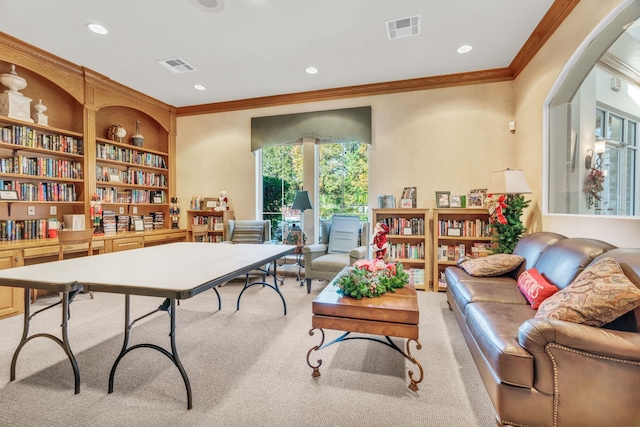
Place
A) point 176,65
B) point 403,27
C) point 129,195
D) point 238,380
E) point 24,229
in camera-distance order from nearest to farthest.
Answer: point 238,380 → point 403,27 → point 24,229 → point 176,65 → point 129,195

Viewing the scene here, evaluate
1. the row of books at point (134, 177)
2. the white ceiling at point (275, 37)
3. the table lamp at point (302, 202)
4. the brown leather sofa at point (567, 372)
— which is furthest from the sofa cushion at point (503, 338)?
the row of books at point (134, 177)

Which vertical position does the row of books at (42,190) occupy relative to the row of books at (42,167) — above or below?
below

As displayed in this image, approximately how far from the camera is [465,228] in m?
3.96

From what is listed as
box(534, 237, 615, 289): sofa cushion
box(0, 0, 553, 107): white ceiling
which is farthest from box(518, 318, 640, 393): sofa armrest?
box(0, 0, 553, 107): white ceiling

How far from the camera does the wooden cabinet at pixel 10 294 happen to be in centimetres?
297

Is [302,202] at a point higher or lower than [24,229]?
higher

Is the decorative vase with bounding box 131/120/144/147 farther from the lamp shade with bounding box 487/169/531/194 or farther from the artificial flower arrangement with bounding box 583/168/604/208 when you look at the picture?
the artificial flower arrangement with bounding box 583/168/604/208

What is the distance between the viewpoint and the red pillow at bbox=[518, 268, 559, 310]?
196 cm

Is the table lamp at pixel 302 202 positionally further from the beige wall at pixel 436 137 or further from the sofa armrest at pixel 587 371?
the sofa armrest at pixel 587 371

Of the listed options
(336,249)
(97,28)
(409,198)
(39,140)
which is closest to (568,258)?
(409,198)

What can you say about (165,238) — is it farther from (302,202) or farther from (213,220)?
(302,202)

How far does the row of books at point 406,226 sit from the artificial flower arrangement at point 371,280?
1753 millimetres

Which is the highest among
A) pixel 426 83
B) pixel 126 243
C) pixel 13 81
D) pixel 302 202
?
pixel 426 83

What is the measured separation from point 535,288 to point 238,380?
83.2 inches
